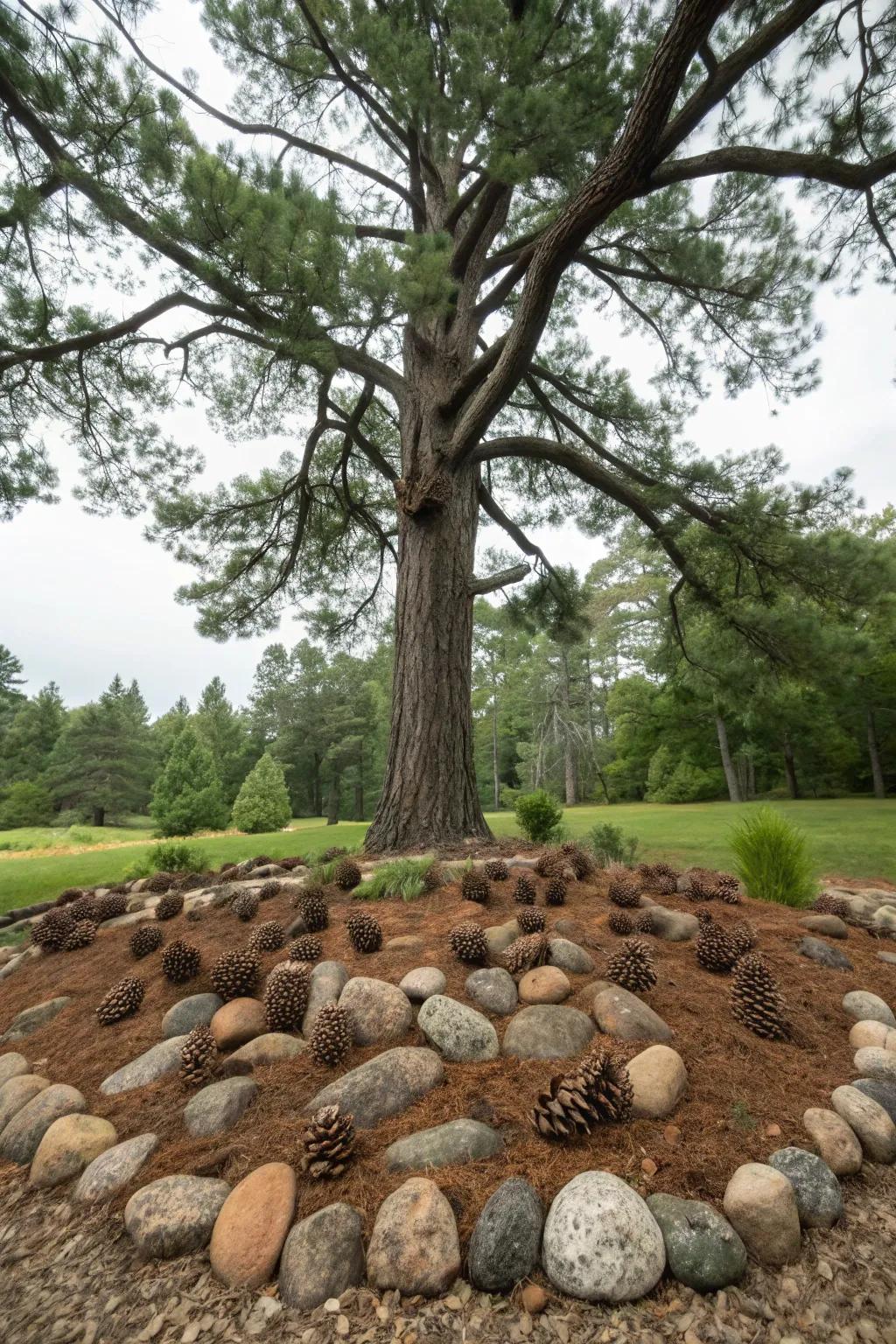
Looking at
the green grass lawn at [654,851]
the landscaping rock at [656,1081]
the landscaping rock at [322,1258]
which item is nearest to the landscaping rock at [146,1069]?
the landscaping rock at [322,1258]

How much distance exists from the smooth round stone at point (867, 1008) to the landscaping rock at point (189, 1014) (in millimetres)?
2611

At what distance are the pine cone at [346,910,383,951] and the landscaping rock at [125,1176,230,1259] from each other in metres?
1.11

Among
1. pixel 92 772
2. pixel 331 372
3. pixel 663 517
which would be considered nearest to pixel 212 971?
pixel 331 372

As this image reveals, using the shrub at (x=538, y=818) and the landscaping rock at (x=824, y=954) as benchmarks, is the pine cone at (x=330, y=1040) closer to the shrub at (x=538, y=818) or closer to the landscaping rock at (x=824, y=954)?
the landscaping rock at (x=824, y=954)

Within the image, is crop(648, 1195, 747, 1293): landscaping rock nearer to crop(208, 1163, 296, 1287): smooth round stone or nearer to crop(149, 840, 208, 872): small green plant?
crop(208, 1163, 296, 1287): smooth round stone

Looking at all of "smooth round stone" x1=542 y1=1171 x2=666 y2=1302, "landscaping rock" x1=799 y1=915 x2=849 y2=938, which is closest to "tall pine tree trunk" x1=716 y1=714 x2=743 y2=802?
"landscaping rock" x1=799 y1=915 x2=849 y2=938

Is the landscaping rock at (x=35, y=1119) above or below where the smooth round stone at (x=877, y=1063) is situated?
below

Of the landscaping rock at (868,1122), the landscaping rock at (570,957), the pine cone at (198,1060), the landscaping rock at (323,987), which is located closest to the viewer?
the landscaping rock at (868,1122)

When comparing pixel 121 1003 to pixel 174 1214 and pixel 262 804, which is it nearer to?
pixel 174 1214

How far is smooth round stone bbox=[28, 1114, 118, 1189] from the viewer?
5.56ft

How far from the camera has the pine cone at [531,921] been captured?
266cm

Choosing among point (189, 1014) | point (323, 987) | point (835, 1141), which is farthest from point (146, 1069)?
point (835, 1141)

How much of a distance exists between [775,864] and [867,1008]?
186cm

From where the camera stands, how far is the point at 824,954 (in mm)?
2766
